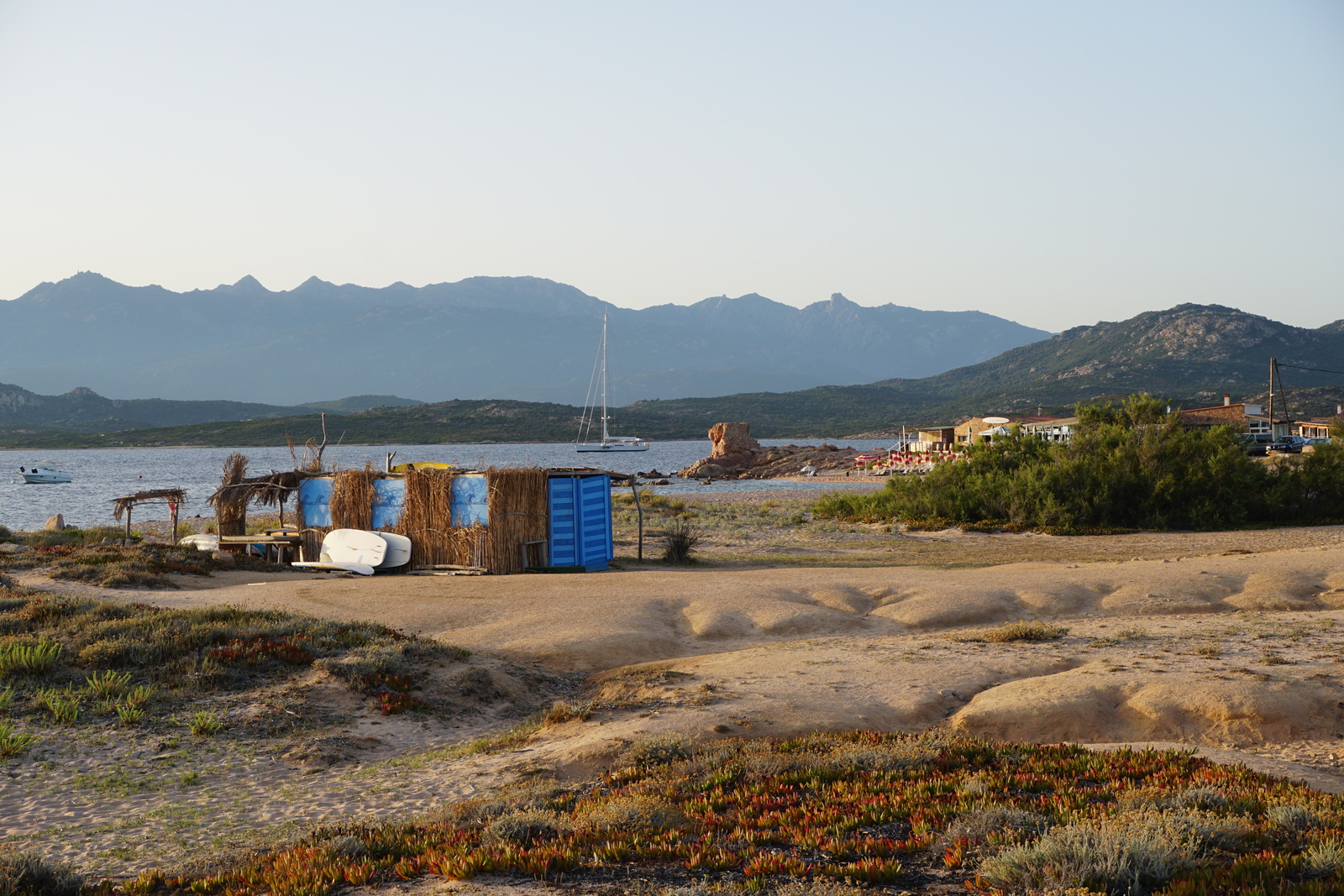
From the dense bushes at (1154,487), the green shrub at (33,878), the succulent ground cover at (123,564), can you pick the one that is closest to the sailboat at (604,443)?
the dense bushes at (1154,487)

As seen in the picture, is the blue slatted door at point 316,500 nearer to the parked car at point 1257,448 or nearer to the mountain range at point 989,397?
the parked car at point 1257,448

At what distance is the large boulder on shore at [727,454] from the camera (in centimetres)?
7669

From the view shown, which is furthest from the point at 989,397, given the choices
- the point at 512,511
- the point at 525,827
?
the point at 525,827

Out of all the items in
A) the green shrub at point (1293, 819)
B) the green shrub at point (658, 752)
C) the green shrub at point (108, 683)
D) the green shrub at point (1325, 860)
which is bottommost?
the green shrub at point (658, 752)

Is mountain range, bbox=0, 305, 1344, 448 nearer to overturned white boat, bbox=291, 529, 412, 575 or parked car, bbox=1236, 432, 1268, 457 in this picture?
parked car, bbox=1236, 432, 1268, 457

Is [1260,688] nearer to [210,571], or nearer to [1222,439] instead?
[210,571]

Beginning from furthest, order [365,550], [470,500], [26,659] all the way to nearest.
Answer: [365,550] < [470,500] < [26,659]

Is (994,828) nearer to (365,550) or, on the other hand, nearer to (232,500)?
(365,550)

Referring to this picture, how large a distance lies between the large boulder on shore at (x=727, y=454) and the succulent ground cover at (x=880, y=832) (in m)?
68.6

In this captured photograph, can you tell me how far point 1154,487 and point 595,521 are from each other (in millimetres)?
18599

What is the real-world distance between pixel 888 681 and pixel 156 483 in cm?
7018

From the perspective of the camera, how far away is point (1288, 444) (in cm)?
5691

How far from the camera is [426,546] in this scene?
65.0 ft

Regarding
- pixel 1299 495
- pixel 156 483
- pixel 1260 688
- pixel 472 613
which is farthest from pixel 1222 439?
pixel 156 483
